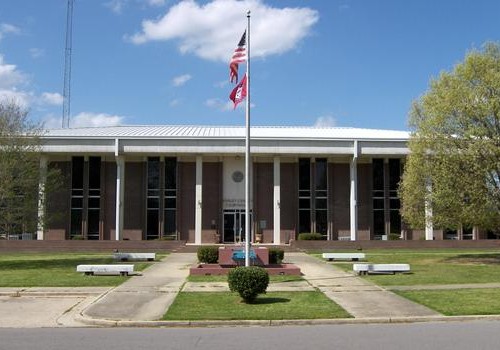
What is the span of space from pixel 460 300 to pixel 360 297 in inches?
105

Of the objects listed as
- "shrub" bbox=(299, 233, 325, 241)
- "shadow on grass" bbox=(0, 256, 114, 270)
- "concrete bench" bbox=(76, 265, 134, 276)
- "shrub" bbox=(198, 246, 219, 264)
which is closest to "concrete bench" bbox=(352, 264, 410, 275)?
"shrub" bbox=(198, 246, 219, 264)

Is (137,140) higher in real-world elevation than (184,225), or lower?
higher

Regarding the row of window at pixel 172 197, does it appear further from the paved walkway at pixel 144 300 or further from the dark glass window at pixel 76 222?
the paved walkway at pixel 144 300

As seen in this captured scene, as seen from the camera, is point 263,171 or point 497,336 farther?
point 263,171

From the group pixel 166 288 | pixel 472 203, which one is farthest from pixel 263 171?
pixel 166 288

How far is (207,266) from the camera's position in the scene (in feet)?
80.8

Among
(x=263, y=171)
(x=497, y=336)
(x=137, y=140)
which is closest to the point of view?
(x=497, y=336)

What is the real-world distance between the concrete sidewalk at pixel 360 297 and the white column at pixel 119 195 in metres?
22.8

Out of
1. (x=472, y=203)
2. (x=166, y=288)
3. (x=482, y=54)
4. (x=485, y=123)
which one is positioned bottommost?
(x=166, y=288)

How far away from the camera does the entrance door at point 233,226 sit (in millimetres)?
47406

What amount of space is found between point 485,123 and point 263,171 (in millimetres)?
22636

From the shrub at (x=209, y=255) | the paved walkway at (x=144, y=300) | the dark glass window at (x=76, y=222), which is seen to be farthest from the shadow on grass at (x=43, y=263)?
the dark glass window at (x=76, y=222)

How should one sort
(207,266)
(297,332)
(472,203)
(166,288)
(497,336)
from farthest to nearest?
1. (472,203)
2. (207,266)
3. (166,288)
4. (297,332)
5. (497,336)

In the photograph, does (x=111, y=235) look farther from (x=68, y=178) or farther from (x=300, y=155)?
(x=300, y=155)
